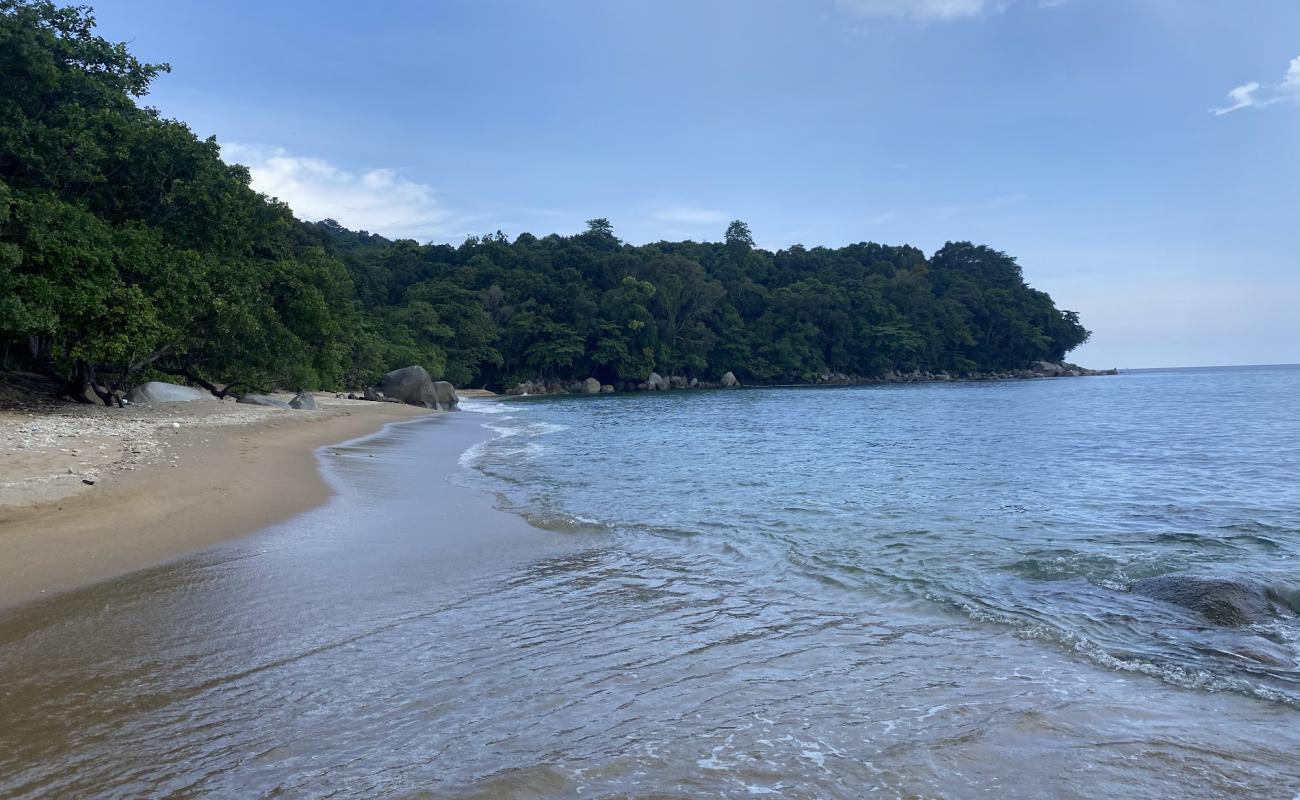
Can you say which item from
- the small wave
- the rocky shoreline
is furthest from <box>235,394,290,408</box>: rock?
the rocky shoreline

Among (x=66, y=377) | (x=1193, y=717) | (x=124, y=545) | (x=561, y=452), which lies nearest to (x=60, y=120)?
(x=66, y=377)

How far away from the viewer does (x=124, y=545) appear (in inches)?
258

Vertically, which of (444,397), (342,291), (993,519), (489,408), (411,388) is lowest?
(489,408)

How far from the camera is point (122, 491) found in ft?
26.3

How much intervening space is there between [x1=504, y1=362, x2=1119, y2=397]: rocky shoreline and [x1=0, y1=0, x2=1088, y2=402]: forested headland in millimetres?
1163

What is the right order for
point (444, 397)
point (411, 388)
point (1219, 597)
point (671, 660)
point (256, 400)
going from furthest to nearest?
point (444, 397)
point (411, 388)
point (256, 400)
point (1219, 597)
point (671, 660)

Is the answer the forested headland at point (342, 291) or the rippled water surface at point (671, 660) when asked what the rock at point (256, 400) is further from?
the rippled water surface at point (671, 660)

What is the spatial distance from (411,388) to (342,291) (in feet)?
26.1

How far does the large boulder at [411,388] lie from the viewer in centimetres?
4116

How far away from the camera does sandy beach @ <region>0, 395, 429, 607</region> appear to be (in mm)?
6066

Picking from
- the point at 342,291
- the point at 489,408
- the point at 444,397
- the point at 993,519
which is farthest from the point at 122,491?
the point at 489,408

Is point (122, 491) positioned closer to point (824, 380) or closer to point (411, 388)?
point (411, 388)

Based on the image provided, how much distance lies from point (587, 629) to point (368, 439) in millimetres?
16000

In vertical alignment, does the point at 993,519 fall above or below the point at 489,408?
above
